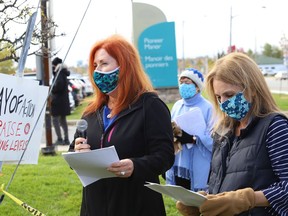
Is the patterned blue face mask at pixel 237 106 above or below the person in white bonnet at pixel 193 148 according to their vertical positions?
above

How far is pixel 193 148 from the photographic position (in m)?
4.39

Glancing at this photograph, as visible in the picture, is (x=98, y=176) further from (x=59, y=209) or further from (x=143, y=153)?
(x=59, y=209)

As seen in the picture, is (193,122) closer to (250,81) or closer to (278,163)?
(250,81)

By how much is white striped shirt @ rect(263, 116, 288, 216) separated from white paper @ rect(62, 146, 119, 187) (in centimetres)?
73

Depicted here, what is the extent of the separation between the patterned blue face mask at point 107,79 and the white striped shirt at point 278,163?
39.1 inches

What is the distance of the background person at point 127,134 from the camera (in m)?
2.53

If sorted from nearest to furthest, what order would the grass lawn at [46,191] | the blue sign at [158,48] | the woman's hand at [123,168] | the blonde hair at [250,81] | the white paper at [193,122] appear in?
the blonde hair at [250,81] → the woman's hand at [123,168] → the white paper at [193,122] → the grass lawn at [46,191] → the blue sign at [158,48]

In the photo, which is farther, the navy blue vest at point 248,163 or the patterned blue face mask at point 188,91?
the patterned blue face mask at point 188,91

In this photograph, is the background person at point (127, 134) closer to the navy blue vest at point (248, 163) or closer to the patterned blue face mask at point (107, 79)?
the patterned blue face mask at point (107, 79)

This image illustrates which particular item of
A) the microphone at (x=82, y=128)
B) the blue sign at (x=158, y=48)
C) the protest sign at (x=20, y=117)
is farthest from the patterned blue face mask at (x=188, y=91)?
the blue sign at (x=158, y=48)

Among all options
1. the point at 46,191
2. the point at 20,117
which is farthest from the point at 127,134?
the point at 46,191

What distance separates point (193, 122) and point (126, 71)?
1680 millimetres

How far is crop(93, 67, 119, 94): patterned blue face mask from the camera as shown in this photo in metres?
2.66

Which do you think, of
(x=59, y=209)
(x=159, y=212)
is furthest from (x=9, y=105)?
(x=59, y=209)
